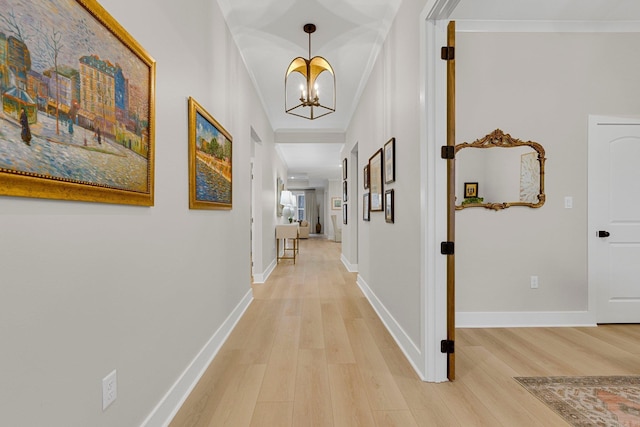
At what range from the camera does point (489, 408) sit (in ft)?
5.55

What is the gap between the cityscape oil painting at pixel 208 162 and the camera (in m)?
1.98

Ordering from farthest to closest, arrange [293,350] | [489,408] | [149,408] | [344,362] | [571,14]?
[571,14], [293,350], [344,362], [489,408], [149,408]

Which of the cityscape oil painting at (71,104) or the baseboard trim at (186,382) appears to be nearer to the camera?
the cityscape oil painting at (71,104)

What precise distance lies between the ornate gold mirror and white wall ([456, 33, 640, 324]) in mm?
79

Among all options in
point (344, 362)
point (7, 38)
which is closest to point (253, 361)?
point (344, 362)

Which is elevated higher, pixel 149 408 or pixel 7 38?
pixel 7 38

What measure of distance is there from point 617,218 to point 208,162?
3.75 m

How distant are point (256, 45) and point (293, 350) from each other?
2.96 m

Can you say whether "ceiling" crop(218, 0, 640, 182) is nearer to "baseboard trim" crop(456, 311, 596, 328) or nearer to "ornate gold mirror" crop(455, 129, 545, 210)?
"ornate gold mirror" crop(455, 129, 545, 210)

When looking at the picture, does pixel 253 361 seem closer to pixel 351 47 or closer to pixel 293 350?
pixel 293 350

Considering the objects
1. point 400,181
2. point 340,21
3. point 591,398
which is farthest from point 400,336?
point 340,21

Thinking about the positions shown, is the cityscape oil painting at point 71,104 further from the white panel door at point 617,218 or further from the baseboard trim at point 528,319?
the white panel door at point 617,218

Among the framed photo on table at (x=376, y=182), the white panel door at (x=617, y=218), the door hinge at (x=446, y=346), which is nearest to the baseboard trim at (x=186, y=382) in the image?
the door hinge at (x=446, y=346)

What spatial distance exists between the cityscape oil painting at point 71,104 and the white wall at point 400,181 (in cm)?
167
